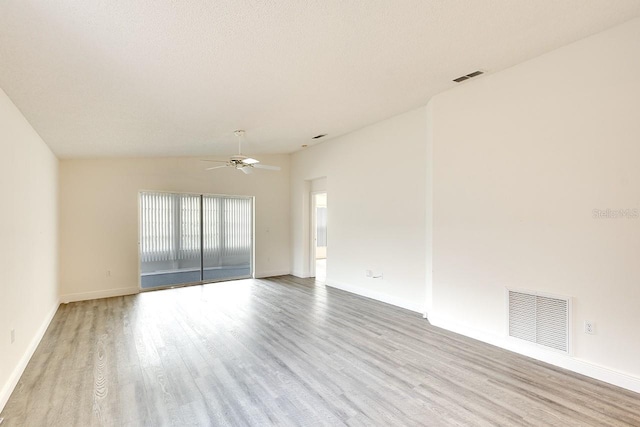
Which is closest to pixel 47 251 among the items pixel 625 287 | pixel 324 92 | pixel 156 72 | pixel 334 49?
pixel 156 72

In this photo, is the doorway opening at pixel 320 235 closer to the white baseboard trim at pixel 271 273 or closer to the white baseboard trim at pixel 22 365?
the white baseboard trim at pixel 271 273

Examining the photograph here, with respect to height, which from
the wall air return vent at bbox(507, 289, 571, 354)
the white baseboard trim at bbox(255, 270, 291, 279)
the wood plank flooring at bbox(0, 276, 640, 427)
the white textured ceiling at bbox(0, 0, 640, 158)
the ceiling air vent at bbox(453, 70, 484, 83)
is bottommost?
the white baseboard trim at bbox(255, 270, 291, 279)

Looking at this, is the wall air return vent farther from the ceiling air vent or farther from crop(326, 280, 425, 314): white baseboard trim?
the ceiling air vent

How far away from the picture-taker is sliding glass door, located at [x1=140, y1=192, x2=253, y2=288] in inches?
252

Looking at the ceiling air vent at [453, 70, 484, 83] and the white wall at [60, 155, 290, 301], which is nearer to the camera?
the ceiling air vent at [453, 70, 484, 83]

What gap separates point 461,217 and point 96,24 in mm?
3988

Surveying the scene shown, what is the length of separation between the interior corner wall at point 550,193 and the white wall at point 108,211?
520cm

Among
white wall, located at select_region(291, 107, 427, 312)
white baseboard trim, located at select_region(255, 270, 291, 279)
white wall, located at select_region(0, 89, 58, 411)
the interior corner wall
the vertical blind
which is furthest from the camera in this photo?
white baseboard trim, located at select_region(255, 270, 291, 279)

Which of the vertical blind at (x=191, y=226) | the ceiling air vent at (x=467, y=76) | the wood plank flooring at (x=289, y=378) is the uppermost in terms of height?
the ceiling air vent at (x=467, y=76)

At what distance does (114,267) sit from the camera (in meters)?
5.86

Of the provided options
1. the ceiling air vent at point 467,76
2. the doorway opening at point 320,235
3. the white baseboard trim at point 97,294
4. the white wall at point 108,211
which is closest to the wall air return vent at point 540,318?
the ceiling air vent at point 467,76

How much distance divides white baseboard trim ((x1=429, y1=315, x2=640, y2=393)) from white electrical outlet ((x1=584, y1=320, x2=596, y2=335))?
284mm

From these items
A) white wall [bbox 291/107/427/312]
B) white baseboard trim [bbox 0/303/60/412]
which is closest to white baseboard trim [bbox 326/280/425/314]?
white wall [bbox 291/107/427/312]

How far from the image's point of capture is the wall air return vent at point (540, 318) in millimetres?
3020
